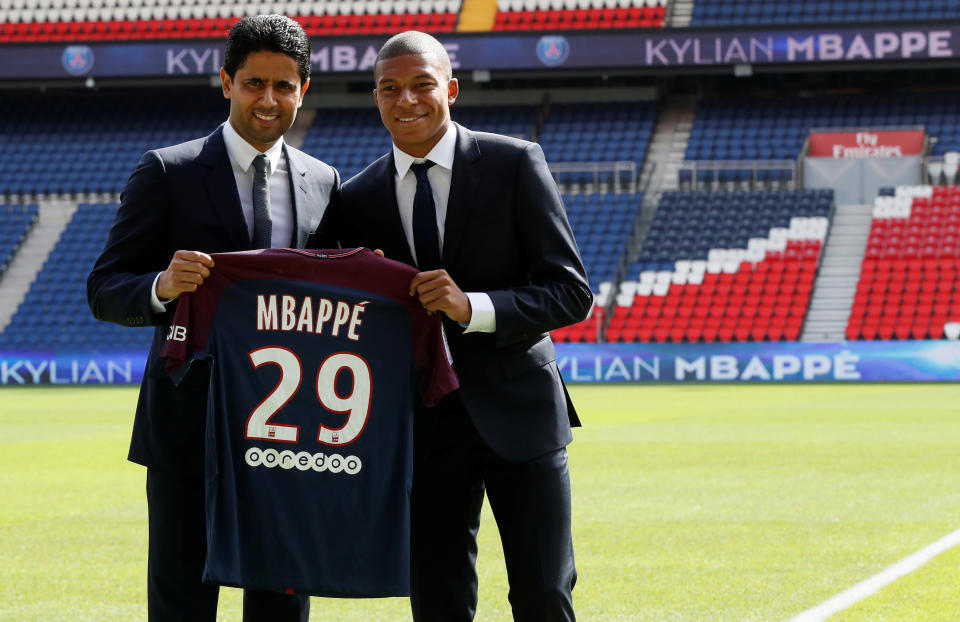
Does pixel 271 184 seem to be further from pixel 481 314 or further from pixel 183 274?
pixel 481 314

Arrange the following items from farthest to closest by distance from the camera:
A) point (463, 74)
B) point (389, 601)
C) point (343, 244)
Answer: point (463, 74)
point (389, 601)
point (343, 244)

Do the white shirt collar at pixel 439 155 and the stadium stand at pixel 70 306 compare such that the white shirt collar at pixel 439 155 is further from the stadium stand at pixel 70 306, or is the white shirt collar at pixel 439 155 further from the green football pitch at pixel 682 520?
the stadium stand at pixel 70 306

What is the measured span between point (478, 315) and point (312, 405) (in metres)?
0.53

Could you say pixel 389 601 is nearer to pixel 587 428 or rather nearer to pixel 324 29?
pixel 587 428

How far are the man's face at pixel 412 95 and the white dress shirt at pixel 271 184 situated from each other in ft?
1.23

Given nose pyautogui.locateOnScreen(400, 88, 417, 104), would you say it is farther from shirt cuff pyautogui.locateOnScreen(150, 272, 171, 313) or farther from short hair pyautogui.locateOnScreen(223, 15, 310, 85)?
shirt cuff pyautogui.locateOnScreen(150, 272, 171, 313)

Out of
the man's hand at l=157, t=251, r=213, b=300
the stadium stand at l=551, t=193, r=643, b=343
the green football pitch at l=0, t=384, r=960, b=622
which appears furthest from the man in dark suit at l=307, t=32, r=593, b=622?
the stadium stand at l=551, t=193, r=643, b=343

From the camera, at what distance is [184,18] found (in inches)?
1353

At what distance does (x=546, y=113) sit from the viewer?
32.6 meters

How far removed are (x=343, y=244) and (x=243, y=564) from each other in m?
0.94

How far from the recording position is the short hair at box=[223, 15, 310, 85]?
3.61 meters

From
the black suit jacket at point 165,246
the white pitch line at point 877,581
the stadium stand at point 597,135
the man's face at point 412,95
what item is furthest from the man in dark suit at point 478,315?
the stadium stand at point 597,135

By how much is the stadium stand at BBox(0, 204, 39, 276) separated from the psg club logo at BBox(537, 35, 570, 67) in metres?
12.1

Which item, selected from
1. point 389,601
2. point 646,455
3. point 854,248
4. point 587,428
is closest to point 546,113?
point 854,248
